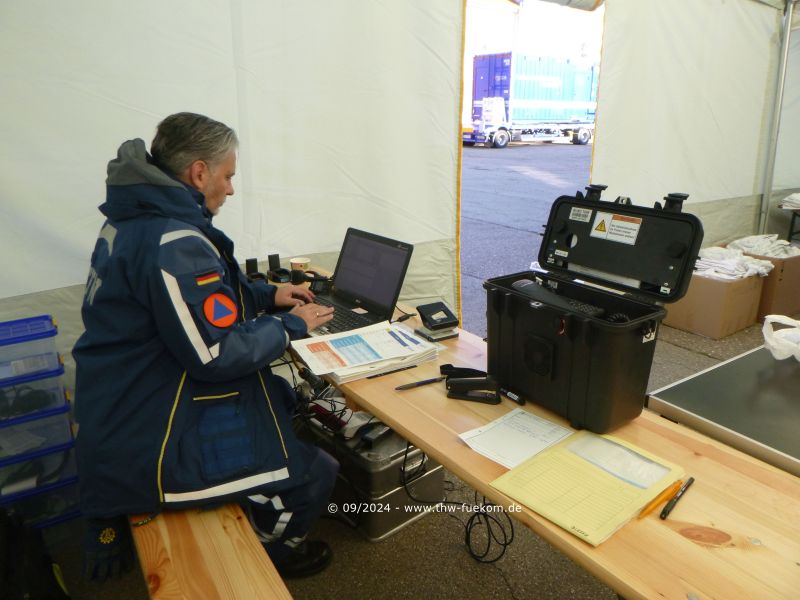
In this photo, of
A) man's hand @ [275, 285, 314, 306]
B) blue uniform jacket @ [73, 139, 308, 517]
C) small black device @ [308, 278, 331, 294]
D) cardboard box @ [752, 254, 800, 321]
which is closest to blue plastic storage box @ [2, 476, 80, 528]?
blue uniform jacket @ [73, 139, 308, 517]

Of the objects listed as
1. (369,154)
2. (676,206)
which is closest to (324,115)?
(369,154)

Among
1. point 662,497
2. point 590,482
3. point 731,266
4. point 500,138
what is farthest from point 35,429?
point 500,138

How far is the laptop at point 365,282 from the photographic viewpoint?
5.63ft

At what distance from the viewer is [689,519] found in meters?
0.89

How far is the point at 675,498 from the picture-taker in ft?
3.05

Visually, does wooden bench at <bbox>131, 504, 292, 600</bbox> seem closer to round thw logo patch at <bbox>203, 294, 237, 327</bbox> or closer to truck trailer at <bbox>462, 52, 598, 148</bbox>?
round thw logo patch at <bbox>203, 294, 237, 327</bbox>

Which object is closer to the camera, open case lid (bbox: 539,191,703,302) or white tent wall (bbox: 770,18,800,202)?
open case lid (bbox: 539,191,703,302)

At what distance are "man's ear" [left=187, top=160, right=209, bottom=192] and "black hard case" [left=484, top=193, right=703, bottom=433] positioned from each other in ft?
2.52

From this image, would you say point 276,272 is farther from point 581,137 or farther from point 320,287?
point 581,137

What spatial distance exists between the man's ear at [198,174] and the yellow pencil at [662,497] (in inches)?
48.1

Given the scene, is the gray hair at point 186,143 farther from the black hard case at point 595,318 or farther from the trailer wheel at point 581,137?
the trailer wheel at point 581,137

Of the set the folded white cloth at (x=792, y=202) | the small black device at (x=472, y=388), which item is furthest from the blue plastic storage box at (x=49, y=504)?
the folded white cloth at (x=792, y=202)

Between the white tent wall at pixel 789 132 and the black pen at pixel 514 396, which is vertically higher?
the white tent wall at pixel 789 132

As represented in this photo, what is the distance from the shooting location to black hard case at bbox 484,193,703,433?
3.51 ft
